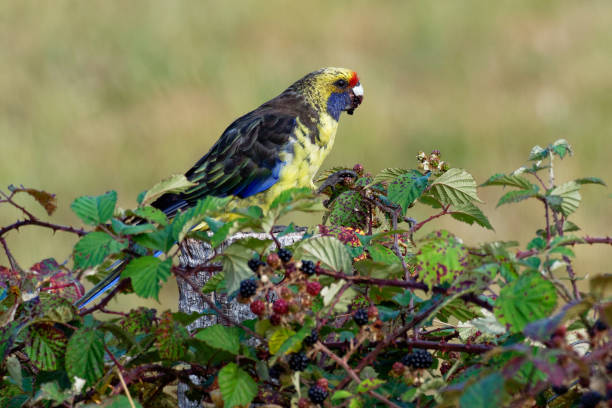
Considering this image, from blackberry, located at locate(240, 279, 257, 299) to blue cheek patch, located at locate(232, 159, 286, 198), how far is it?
5.92ft

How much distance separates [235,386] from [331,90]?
2443 mm

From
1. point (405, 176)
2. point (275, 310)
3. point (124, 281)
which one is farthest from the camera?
point (405, 176)

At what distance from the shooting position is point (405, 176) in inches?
64.0

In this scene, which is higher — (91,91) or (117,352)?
(91,91)

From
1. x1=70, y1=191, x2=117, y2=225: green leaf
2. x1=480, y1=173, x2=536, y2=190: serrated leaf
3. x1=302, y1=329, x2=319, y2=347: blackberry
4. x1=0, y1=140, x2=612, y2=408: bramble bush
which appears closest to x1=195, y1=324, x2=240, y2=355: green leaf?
x1=0, y1=140, x2=612, y2=408: bramble bush

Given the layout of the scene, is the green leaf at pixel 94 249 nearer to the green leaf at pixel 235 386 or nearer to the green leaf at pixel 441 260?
the green leaf at pixel 235 386

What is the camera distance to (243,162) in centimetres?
297

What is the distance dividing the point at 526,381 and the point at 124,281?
66 centimetres

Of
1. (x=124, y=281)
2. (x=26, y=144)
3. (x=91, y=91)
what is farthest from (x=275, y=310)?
(x=91, y=91)

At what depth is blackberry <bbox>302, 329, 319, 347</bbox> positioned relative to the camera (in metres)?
1.12

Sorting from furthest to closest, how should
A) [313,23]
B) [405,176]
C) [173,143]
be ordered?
1. [313,23]
2. [173,143]
3. [405,176]

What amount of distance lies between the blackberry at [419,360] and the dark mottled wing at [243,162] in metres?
1.81

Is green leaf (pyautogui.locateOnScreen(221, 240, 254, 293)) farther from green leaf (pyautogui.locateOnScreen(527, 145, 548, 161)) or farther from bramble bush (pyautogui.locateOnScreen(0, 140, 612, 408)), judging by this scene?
green leaf (pyautogui.locateOnScreen(527, 145, 548, 161))

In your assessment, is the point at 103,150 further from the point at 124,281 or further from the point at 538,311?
the point at 538,311
